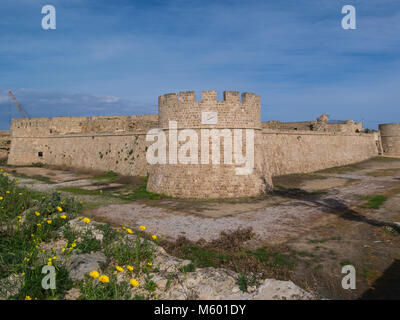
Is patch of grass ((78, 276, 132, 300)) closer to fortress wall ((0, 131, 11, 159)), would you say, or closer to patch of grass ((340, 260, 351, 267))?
patch of grass ((340, 260, 351, 267))

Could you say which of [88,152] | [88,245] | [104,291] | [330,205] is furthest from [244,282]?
[88,152]

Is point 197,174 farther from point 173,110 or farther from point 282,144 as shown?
point 282,144

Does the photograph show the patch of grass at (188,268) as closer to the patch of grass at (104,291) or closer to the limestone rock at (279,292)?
the patch of grass at (104,291)

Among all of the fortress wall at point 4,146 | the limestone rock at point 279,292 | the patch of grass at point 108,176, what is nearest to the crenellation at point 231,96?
the patch of grass at point 108,176

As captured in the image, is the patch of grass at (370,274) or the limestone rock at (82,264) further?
the patch of grass at (370,274)

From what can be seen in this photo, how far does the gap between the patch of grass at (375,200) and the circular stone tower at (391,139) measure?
26729 mm

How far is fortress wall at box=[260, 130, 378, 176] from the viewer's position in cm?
2220

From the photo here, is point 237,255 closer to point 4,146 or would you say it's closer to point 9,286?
point 9,286

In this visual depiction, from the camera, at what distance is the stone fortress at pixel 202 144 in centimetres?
1436

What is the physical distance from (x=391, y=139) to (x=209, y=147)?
3196 centimetres

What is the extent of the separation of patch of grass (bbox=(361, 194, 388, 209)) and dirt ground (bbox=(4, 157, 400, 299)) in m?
0.17

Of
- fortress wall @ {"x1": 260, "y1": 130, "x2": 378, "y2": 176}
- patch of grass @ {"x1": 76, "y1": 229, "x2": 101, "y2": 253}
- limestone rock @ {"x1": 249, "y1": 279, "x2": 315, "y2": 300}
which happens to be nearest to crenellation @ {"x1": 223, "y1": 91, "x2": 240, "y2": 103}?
fortress wall @ {"x1": 260, "y1": 130, "x2": 378, "y2": 176}

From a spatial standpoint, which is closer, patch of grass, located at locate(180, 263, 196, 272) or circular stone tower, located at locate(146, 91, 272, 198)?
patch of grass, located at locate(180, 263, 196, 272)
